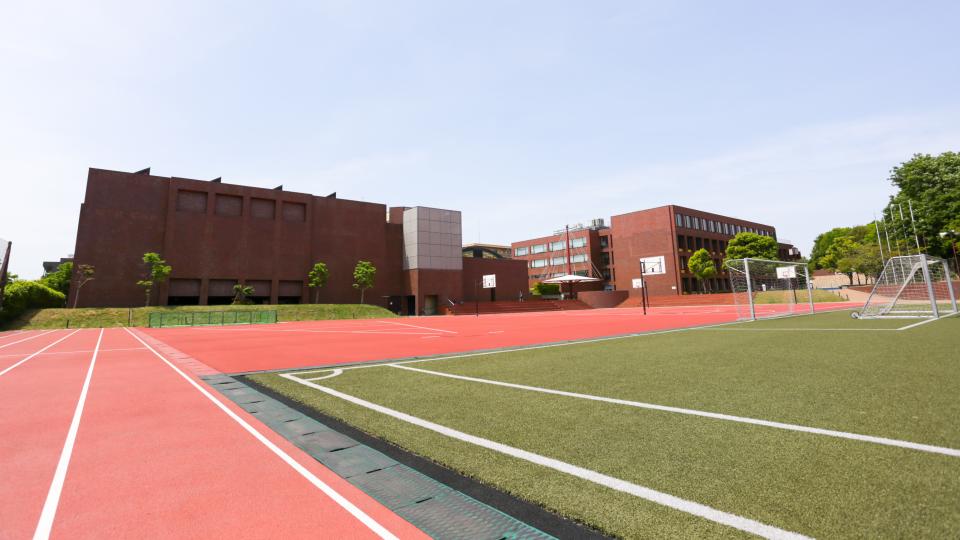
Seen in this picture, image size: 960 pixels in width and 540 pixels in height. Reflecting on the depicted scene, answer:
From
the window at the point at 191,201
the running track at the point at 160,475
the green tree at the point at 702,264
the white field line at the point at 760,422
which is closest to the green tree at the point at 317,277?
the window at the point at 191,201

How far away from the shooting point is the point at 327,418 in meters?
5.29

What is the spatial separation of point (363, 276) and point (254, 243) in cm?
1331

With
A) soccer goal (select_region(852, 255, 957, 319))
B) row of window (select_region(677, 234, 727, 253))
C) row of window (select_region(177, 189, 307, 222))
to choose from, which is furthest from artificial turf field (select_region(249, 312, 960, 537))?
row of window (select_region(677, 234, 727, 253))

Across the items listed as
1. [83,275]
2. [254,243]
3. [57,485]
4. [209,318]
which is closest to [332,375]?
[57,485]

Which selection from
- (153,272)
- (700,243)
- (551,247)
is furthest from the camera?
(551,247)

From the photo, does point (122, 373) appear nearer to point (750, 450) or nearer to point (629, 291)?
point (750, 450)

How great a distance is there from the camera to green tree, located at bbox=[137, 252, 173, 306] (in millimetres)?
39406

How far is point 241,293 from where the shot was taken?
44.0 m

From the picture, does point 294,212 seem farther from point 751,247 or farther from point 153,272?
point 751,247

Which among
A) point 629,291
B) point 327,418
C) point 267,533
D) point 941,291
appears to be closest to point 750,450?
point 267,533

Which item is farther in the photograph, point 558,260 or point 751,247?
point 558,260

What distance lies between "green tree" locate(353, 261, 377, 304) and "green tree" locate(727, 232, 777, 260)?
58.8 meters

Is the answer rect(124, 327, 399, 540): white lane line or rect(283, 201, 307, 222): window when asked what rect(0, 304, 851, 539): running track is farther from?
rect(283, 201, 307, 222): window

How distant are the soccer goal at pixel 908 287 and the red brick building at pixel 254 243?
44186 mm
